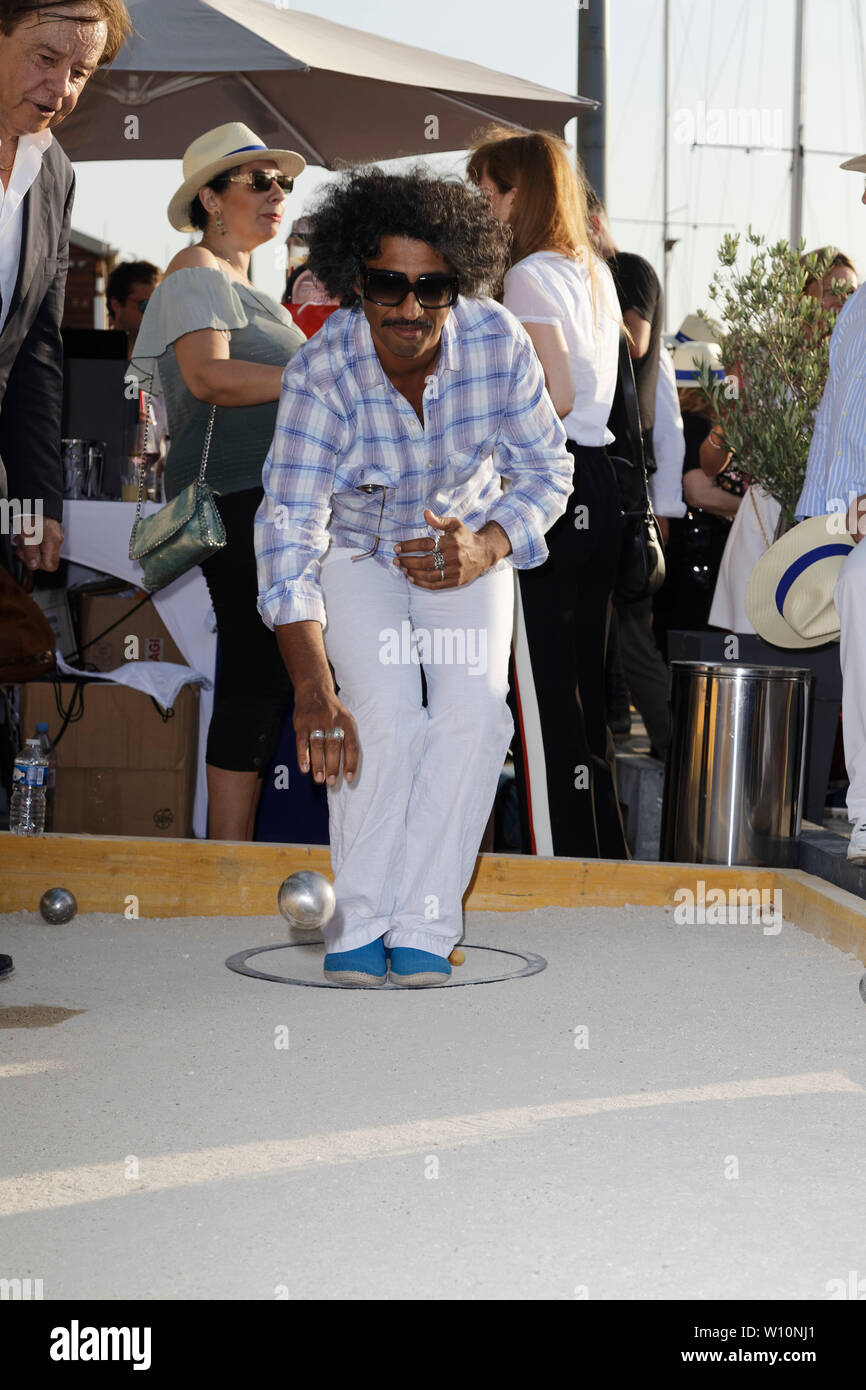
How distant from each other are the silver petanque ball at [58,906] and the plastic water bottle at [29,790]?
2.09 feet

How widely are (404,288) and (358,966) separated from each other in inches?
52.4

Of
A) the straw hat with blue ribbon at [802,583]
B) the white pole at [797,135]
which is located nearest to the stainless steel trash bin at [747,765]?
the straw hat with blue ribbon at [802,583]

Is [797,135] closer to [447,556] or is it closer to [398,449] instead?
[398,449]

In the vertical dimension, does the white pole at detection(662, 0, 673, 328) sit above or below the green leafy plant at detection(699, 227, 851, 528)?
above

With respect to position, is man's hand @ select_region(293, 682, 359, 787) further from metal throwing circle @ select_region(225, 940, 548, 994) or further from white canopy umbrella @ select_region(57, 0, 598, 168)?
white canopy umbrella @ select_region(57, 0, 598, 168)

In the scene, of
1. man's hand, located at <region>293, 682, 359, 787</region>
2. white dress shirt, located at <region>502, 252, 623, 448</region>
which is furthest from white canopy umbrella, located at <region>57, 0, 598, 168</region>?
man's hand, located at <region>293, 682, 359, 787</region>

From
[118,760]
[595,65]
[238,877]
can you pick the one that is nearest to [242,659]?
[238,877]

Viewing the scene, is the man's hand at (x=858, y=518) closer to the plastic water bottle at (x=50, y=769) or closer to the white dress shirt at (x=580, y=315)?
the white dress shirt at (x=580, y=315)

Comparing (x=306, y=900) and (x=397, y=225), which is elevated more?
(x=397, y=225)

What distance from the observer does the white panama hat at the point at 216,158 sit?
13.6ft

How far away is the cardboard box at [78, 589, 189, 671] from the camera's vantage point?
208 inches

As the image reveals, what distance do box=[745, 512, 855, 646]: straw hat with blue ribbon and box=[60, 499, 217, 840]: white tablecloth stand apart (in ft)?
5.49

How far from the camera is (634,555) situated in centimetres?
434

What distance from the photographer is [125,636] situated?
529cm
